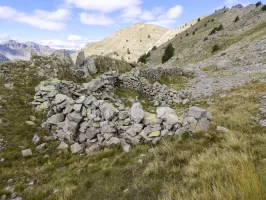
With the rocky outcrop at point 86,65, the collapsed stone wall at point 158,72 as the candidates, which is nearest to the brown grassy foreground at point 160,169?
the rocky outcrop at point 86,65

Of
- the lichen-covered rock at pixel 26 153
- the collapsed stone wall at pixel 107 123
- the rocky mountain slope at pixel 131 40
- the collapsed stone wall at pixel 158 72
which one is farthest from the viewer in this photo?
the rocky mountain slope at pixel 131 40

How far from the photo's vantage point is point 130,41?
138m

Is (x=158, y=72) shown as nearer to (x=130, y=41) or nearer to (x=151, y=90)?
(x=151, y=90)

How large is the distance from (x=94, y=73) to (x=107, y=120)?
52.4 ft

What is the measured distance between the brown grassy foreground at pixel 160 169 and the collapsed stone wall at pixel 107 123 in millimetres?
675

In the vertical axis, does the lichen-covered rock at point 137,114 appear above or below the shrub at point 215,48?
below

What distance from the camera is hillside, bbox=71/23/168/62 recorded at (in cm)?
12638

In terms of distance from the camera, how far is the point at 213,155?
6.23 meters

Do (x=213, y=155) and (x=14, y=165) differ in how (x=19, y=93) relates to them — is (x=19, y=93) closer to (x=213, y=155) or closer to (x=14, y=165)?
(x=14, y=165)

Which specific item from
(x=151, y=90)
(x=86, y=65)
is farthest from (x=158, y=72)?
(x=86, y=65)

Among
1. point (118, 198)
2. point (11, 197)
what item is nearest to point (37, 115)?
point (11, 197)

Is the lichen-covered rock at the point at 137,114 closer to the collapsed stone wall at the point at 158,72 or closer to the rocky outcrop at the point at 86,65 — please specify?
the rocky outcrop at the point at 86,65

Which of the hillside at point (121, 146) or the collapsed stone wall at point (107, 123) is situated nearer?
the hillside at point (121, 146)

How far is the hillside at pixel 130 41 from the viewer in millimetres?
126375
